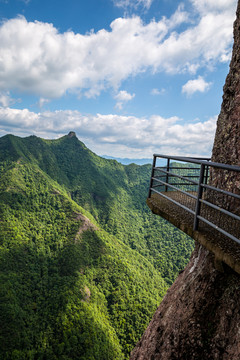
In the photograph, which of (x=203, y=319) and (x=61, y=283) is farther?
(x=61, y=283)

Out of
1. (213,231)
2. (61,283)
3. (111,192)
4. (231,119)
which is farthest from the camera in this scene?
(111,192)

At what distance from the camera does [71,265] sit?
59.8m

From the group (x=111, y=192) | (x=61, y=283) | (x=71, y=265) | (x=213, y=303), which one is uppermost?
(x=213, y=303)

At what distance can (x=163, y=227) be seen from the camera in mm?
98250

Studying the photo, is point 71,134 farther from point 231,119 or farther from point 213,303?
point 213,303

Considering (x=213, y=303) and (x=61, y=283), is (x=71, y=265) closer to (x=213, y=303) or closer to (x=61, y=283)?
(x=61, y=283)

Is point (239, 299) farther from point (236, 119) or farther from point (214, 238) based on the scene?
point (236, 119)

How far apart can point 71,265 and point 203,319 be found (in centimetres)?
6282

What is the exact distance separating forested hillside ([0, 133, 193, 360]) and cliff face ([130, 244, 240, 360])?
4672 centimetres

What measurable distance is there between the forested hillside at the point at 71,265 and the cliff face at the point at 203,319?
46723 mm

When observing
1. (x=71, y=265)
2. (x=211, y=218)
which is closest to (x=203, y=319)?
(x=211, y=218)

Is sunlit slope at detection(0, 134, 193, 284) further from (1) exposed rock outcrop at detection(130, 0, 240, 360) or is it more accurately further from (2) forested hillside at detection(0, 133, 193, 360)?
(1) exposed rock outcrop at detection(130, 0, 240, 360)

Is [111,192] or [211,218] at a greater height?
[211,218]

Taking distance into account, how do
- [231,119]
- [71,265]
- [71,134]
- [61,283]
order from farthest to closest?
[71,134], [71,265], [61,283], [231,119]
